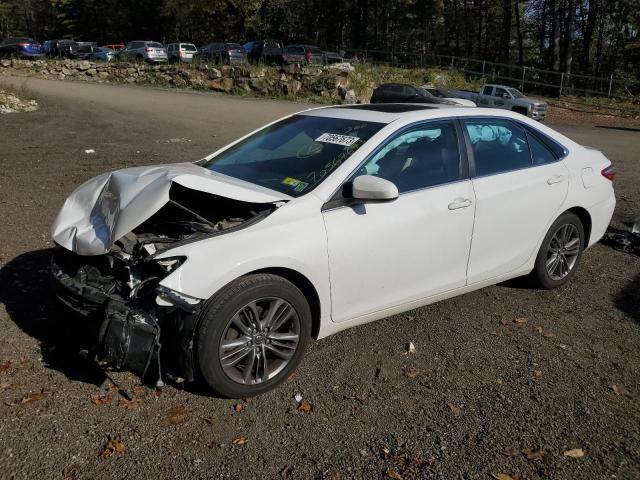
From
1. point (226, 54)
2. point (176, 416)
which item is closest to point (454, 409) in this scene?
point (176, 416)

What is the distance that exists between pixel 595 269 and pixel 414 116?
2.88 metres

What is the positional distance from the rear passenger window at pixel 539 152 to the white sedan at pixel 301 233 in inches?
0.9

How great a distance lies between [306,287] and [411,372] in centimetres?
91

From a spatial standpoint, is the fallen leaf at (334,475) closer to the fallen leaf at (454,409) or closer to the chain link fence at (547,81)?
the fallen leaf at (454,409)

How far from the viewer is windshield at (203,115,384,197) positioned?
4.00 meters

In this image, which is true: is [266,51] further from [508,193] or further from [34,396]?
[34,396]

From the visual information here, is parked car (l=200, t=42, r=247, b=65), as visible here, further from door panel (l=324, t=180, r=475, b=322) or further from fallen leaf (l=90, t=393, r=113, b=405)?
fallen leaf (l=90, t=393, r=113, b=405)

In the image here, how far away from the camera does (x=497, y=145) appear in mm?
4734

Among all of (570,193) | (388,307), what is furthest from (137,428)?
(570,193)

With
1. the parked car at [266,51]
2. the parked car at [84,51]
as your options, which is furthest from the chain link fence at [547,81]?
the parked car at [84,51]

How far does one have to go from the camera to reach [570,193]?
199 inches

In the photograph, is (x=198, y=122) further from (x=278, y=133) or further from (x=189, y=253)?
(x=189, y=253)

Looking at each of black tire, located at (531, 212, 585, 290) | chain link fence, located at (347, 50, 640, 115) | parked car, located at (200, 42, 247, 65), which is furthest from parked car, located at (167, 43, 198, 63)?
black tire, located at (531, 212, 585, 290)

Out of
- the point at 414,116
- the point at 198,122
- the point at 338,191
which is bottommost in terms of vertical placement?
the point at 198,122
